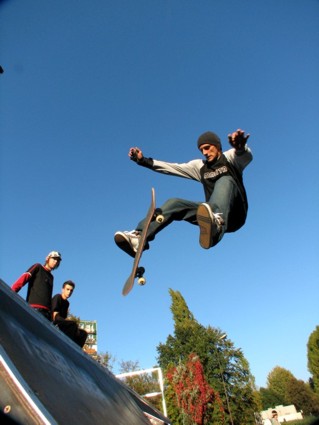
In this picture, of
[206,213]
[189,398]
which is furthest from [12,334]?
[189,398]

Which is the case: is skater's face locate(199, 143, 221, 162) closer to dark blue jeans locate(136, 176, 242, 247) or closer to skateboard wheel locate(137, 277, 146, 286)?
Answer: dark blue jeans locate(136, 176, 242, 247)

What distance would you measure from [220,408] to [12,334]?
38656 mm

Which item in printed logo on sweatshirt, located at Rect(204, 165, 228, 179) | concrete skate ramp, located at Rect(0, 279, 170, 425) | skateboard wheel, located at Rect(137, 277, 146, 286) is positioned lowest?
concrete skate ramp, located at Rect(0, 279, 170, 425)

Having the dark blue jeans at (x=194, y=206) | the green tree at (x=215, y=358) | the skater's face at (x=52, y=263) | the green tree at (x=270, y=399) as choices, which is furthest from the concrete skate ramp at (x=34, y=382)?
the green tree at (x=270, y=399)

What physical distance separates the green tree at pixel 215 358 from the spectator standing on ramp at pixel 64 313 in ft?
110

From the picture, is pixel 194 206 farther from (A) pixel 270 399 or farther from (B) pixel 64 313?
(A) pixel 270 399

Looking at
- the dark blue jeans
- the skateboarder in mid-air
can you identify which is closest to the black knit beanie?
the skateboarder in mid-air

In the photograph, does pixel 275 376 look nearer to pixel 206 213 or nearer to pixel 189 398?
pixel 189 398

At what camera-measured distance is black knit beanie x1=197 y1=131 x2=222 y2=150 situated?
4070mm

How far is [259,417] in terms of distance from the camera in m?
40.9

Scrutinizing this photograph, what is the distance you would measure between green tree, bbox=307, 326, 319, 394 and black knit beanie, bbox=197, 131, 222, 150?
249 ft

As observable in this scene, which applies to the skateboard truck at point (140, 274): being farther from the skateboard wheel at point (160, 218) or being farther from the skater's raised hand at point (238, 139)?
the skater's raised hand at point (238, 139)

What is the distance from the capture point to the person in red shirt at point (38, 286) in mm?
4577

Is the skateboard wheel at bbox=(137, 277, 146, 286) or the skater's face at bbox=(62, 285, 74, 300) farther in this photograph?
the skater's face at bbox=(62, 285, 74, 300)
